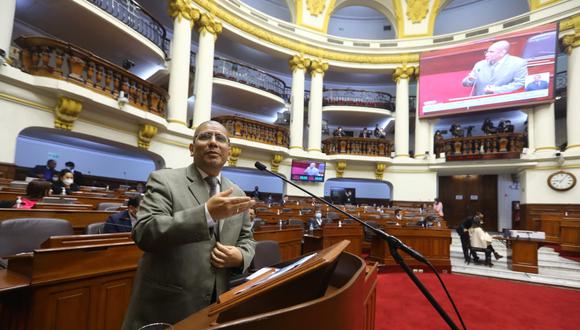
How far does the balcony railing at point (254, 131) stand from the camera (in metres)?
9.93

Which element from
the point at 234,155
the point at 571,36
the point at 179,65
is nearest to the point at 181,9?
the point at 179,65

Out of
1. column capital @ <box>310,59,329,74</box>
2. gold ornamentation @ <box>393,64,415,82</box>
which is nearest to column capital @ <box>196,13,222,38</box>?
column capital @ <box>310,59,329,74</box>

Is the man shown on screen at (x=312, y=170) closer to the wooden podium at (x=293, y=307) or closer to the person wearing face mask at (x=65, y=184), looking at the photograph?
the person wearing face mask at (x=65, y=184)

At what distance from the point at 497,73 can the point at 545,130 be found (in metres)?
2.71

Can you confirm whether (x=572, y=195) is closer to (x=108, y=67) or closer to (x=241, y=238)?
(x=241, y=238)

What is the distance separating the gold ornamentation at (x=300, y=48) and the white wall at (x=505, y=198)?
663cm

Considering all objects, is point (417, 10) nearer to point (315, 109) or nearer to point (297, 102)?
point (315, 109)

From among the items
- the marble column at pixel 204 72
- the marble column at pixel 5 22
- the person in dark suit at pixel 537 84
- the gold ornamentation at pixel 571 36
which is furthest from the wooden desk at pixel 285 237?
the gold ornamentation at pixel 571 36

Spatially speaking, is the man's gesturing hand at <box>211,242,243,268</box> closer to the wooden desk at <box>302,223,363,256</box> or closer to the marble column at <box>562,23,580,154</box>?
the wooden desk at <box>302,223,363,256</box>

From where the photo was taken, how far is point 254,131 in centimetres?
1043

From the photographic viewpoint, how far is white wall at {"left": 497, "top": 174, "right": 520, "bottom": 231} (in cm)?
1230

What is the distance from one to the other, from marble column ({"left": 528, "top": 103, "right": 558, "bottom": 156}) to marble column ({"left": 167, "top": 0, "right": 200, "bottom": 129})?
12294 mm

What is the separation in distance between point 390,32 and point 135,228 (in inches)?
697

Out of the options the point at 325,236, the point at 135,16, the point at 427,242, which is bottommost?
the point at 427,242
